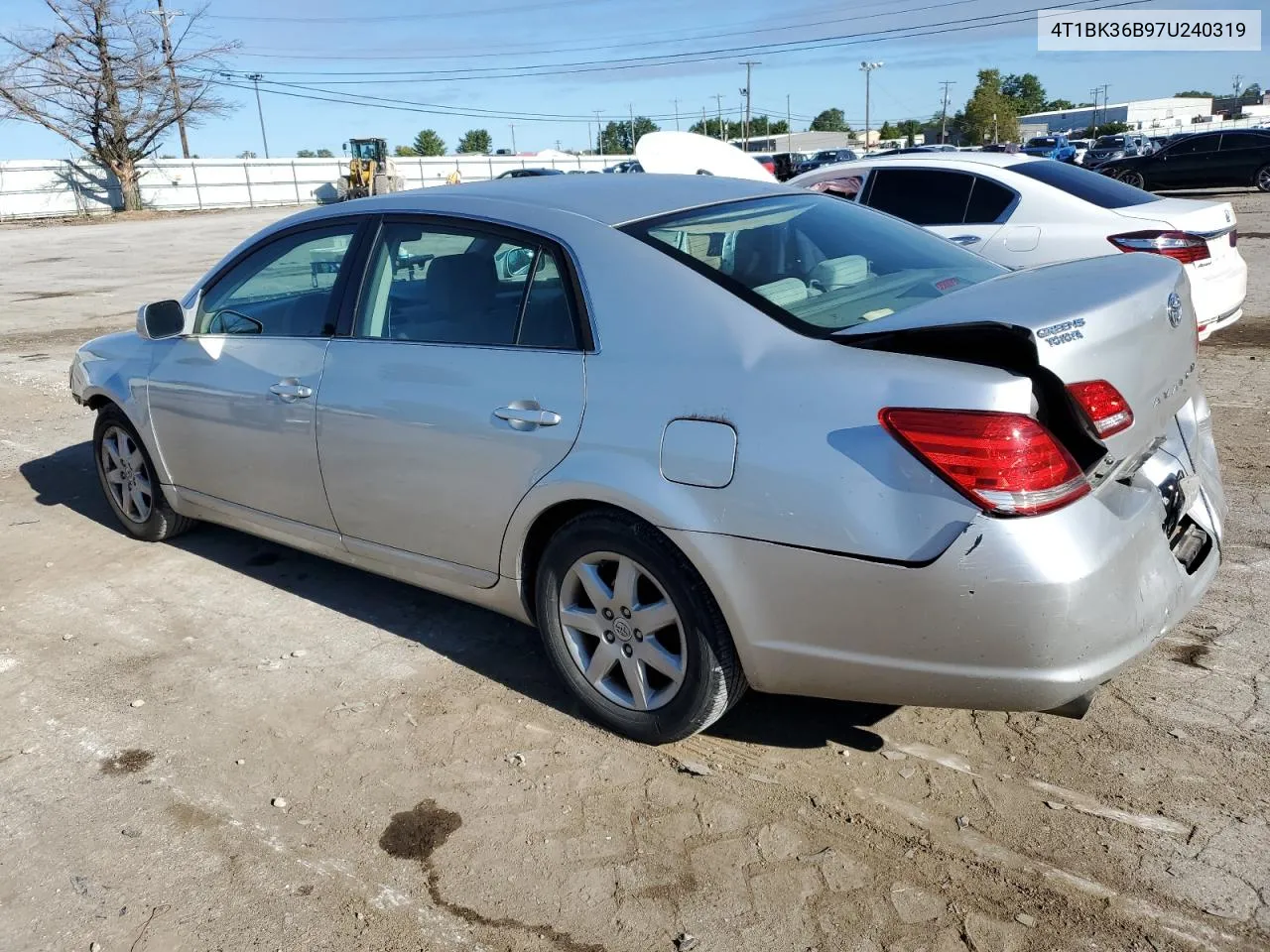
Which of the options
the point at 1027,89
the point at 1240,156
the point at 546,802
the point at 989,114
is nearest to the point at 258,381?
the point at 546,802

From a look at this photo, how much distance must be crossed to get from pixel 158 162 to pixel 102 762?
183 ft

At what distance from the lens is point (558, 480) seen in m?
3.16

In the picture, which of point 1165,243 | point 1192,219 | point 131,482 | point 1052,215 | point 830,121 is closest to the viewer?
point 131,482

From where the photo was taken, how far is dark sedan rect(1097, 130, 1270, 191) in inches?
963

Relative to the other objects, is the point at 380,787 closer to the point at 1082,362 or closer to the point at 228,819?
the point at 228,819

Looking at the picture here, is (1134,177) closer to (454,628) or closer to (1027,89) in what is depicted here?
(454,628)

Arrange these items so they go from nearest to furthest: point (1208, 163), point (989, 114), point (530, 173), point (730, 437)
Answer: point (730, 437) < point (1208, 163) < point (530, 173) < point (989, 114)

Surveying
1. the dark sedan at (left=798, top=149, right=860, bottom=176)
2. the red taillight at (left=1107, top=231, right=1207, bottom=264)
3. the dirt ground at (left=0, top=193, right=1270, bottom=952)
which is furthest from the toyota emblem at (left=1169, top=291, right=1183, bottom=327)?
the dark sedan at (left=798, top=149, right=860, bottom=176)

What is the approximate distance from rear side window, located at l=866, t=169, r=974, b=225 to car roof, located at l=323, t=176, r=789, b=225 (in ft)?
13.4

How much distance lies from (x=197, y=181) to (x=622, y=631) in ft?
183

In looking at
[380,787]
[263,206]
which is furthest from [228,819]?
[263,206]

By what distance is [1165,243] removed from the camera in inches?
273

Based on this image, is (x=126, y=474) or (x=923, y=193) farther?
(x=923, y=193)

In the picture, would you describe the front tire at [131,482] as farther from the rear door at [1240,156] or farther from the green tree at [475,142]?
the green tree at [475,142]
